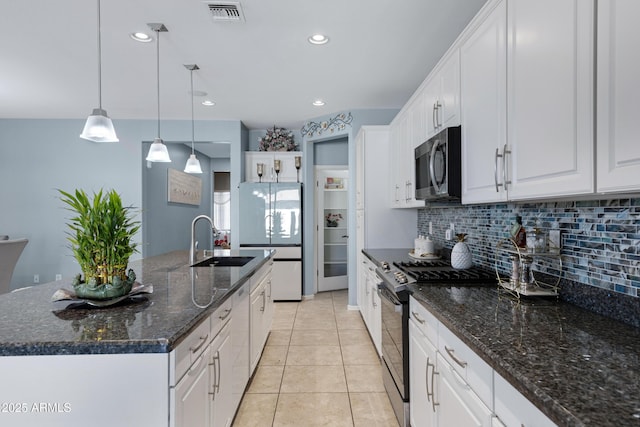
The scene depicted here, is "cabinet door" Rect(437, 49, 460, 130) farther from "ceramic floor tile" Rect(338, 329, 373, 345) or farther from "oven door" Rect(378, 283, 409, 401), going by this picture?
"ceramic floor tile" Rect(338, 329, 373, 345)

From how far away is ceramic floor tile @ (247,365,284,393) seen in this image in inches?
101

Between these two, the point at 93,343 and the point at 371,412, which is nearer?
the point at 93,343

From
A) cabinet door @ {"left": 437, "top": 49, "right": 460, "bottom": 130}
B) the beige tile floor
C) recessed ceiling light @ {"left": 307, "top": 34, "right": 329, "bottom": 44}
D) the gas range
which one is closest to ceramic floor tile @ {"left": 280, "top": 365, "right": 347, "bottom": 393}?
the beige tile floor

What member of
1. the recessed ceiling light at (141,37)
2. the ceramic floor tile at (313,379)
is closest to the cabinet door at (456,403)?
the ceramic floor tile at (313,379)

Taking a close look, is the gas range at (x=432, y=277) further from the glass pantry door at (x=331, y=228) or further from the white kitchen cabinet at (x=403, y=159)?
the glass pantry door at (x=331, y=228)

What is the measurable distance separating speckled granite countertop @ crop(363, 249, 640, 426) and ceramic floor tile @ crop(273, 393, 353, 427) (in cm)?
117

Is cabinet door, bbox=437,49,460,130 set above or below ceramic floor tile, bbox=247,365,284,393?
above

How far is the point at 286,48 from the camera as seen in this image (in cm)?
293

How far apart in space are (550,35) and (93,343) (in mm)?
1818

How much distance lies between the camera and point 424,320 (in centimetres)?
165

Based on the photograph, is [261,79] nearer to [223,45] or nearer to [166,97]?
[223,45]

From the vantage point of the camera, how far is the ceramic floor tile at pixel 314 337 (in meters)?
3.48

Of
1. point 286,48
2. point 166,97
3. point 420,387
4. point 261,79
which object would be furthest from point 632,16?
point 166,97

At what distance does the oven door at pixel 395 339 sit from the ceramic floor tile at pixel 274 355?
1.07 meters
